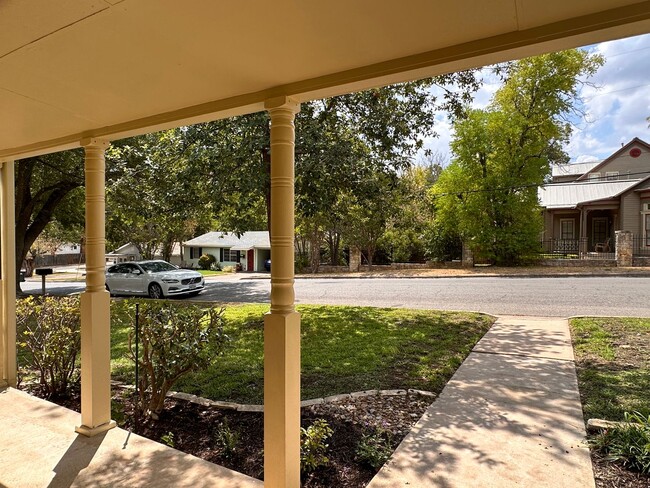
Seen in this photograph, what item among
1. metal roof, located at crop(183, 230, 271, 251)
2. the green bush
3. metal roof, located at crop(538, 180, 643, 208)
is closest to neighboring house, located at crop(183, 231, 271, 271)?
metal roof, located at crop(183, 230, 271, 251)

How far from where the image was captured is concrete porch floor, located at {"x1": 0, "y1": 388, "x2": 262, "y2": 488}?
2.46 m

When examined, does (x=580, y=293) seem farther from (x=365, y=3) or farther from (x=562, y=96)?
(x=365, y=3)

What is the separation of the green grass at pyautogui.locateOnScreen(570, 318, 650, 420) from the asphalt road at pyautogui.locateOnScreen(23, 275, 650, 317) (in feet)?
4.73

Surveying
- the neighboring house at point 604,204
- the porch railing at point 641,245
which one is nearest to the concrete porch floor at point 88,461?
the neighboring house at point 604,204

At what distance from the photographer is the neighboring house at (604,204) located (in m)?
18.0

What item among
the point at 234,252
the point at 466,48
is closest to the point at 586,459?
the point at 466,48

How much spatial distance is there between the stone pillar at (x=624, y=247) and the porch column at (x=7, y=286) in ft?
58.2

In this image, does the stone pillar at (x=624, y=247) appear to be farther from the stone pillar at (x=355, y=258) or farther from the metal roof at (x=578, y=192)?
the stone pillar at (x=355, y=258)

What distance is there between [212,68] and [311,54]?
49cm

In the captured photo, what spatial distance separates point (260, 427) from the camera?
3256mm

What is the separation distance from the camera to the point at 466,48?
163 cm

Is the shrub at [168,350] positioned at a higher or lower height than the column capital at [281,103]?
lower

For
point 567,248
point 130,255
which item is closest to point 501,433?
point 567,248

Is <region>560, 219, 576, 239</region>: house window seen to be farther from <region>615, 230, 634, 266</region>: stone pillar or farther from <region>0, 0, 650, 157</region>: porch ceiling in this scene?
<region>0, 0, 650, 157</region>: porch ceiling
